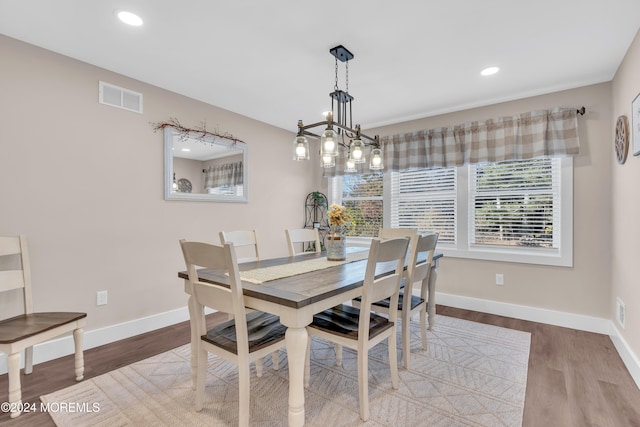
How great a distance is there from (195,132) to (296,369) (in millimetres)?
2789

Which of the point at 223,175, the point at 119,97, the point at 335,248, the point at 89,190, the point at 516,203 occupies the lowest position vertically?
the point at 335,248

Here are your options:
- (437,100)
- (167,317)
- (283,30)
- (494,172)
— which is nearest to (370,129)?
(437,100)

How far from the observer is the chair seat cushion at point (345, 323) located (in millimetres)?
1824

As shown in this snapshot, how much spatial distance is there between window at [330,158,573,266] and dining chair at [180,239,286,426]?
281 centimetres

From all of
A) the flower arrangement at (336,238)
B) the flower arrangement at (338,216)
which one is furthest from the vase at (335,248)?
the flower arrangement at (338,216)

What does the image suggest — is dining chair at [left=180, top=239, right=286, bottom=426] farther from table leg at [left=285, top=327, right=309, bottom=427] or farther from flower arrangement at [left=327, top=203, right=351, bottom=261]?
flower arrangement at [left=327, top=203, right=351, bottom=261]

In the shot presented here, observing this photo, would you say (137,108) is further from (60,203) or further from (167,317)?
(167,317)

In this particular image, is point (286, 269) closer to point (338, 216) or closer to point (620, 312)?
point (338, 216)

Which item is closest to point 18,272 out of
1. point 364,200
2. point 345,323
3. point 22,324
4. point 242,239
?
point 22,324

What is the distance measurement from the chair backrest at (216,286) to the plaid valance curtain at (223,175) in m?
2.03

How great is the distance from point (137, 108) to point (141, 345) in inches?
85.0

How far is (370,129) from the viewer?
4484 millimetres

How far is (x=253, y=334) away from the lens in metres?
1.74

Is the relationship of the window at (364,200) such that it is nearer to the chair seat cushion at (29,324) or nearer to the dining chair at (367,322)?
the dining chair at (367,322)
